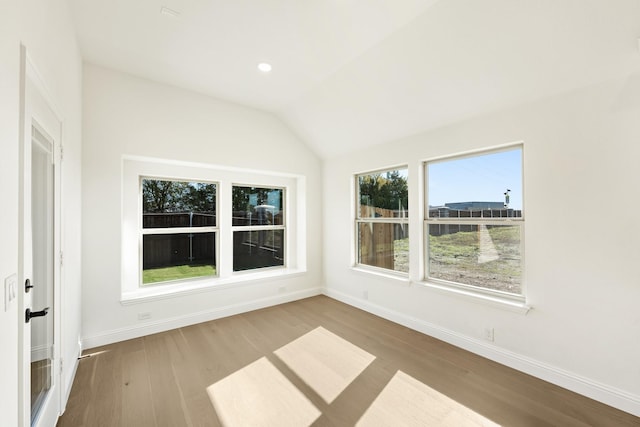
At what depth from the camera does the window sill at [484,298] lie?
8.51ft

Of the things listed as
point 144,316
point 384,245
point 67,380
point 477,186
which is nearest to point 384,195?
point 384,245

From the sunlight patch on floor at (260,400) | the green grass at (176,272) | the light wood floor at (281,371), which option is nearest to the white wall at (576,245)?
the light wood floor at (281,371)

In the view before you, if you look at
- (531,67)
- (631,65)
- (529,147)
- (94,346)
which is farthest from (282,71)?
(94,346)

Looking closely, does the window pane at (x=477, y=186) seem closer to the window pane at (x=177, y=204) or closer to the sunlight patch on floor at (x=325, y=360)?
the sunlight patch on floor at (x=325, y=360)

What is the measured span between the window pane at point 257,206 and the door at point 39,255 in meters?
2.47

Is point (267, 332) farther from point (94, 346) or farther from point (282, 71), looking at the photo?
point (282, 71)

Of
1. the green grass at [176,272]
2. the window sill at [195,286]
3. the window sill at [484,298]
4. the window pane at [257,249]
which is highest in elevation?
the window pane at [257,249]

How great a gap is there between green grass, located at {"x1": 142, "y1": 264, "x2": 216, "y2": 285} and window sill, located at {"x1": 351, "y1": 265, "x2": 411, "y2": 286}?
2254 millimetres

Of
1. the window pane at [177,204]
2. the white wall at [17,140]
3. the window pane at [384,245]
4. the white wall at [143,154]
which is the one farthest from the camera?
the window pane at [384,245]

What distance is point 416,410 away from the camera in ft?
6.84

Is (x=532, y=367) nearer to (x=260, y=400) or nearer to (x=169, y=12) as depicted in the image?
(x=260, y=400)

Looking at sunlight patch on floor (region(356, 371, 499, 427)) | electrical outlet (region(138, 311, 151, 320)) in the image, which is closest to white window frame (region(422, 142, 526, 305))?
sunlight patch on floor (region(356, 371, 499, 427))

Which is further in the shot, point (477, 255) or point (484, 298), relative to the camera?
point (477, 255)

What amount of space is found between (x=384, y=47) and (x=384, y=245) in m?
2.60
